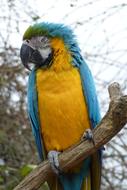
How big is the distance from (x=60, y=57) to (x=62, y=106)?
0.69ft

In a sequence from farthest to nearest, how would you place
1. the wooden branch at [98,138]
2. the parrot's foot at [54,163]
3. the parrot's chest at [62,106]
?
the parrot's chest at [62,106]
the parrot's foot at [54,163]
the wooden branch at [98,138]

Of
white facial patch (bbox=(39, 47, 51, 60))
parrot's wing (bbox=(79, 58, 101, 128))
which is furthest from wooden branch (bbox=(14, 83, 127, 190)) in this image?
white facial patch (bbox=(39, 47, 51, 60))

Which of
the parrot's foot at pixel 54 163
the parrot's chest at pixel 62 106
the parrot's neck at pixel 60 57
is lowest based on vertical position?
the parrot's foot at pixel 54 163

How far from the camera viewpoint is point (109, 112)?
188cm

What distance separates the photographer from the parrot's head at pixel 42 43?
2.28 metres

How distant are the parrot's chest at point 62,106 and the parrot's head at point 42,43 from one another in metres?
0.06

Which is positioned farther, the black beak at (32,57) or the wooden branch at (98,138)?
the black beak at (32,57)

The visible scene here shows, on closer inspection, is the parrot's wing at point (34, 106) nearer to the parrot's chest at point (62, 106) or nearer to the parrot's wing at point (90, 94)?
the parrot's chest at point (62, 106)

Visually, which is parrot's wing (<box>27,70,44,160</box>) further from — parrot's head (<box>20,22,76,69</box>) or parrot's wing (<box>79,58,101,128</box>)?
parrot's wing (<box>79,58,101,128</box>)

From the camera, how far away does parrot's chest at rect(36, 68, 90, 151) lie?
223cm

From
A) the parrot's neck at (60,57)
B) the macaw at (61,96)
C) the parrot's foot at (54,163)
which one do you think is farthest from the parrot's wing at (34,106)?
the parrot's foot at (54,163)

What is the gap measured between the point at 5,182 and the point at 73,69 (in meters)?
1.24

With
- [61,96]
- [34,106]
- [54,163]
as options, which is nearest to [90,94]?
[61,96]

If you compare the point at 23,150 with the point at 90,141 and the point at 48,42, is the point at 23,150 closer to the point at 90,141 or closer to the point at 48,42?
the point at 48,42
